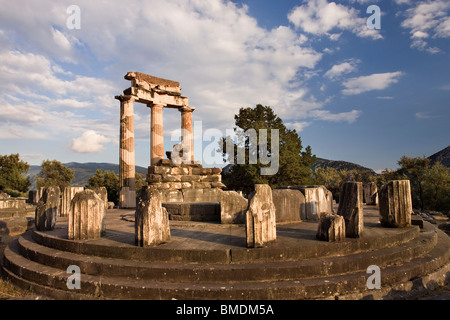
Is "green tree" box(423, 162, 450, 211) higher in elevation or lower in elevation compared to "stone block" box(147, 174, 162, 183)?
lower

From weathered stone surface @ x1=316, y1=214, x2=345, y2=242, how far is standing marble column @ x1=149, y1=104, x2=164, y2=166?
1379cm

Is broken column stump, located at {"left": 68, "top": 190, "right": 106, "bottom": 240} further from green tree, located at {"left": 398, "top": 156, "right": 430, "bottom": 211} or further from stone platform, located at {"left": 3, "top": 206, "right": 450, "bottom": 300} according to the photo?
green tree, located at {"left": 398, "top": 156, "right": 430, "bottom": 211}

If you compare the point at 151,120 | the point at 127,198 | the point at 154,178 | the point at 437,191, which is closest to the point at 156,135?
the point at 151,120

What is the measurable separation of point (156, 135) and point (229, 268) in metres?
14.5

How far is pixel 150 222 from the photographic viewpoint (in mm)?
4594

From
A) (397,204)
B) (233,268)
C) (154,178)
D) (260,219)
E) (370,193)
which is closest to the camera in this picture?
(233,268)

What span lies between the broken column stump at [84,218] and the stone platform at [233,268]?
22 centimetres

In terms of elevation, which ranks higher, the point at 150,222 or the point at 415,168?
the point at 415,168

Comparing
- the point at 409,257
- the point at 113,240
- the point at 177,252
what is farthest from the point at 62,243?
the point at 409,257

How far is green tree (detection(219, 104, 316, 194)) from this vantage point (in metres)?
25.5

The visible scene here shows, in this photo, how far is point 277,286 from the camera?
3.61 m

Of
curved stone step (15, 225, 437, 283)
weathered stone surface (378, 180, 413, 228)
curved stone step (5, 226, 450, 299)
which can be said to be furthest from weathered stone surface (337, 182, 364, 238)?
weathered stone surface (378, 180, 413, 228)

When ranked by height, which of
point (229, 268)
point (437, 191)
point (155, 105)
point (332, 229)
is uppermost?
point (155, 105)

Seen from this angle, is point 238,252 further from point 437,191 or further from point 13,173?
point 13,173
